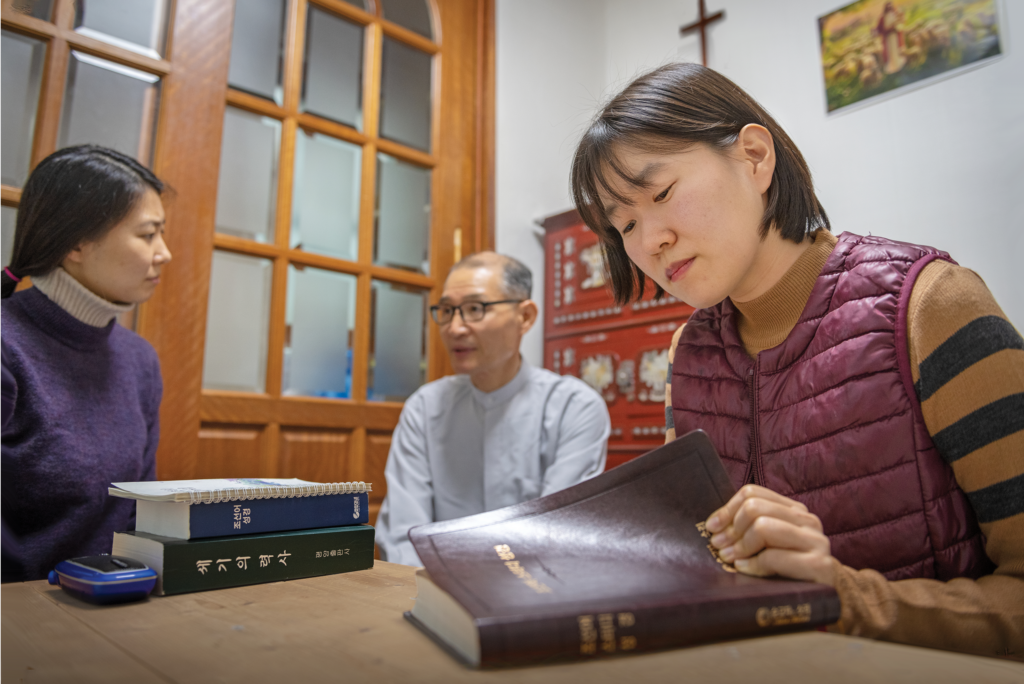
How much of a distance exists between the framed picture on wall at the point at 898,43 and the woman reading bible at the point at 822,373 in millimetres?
1838

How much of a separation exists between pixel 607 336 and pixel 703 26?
1504mm

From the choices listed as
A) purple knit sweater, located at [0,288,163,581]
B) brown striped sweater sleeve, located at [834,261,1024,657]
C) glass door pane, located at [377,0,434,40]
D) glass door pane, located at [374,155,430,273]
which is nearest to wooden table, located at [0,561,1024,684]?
brown striped sweater sleeve, located at [834,261,1024,657]

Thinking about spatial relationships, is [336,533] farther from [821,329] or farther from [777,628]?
[821,329]

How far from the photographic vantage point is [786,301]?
83 cm

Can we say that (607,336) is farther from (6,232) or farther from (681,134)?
(6,232)

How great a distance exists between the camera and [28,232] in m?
1.25

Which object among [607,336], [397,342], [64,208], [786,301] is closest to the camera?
[786,301]

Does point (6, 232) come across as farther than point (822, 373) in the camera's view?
Yes

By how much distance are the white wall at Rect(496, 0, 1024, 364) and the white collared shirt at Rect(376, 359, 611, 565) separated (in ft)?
2.78

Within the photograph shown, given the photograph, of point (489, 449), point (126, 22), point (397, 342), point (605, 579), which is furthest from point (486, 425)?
point (126, 22)

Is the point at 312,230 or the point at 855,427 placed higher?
the point at 312,230

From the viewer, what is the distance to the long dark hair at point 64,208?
1.23 m

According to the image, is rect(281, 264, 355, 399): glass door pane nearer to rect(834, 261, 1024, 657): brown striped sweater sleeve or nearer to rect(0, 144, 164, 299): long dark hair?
rect(0, 144, 164, 299): long dark hair

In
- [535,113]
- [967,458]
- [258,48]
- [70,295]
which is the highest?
[535,113]
